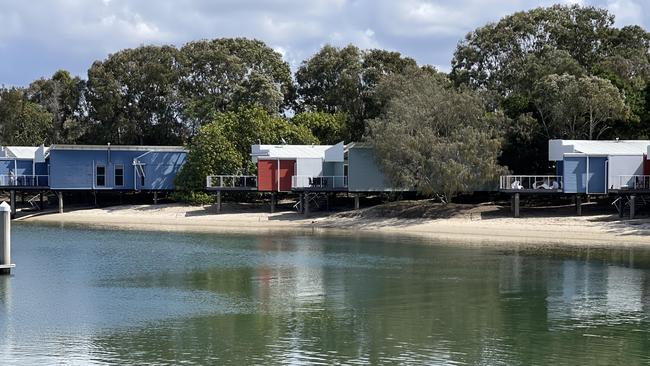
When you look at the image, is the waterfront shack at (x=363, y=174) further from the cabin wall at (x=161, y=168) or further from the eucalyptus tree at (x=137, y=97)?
the eucalyptus tree at (x=137, y=97)

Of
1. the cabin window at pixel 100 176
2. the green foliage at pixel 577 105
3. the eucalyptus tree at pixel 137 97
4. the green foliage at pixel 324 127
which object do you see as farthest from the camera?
the eucalyptus tree at pixel 137 97

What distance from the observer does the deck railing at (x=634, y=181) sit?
5559 centimetres

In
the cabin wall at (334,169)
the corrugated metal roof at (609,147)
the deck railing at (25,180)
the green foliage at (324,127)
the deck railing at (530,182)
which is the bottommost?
the deck railing at (530,182)

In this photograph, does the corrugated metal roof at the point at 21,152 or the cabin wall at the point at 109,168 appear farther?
the corrugated metal roof at the point at 21,152

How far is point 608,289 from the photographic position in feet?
113

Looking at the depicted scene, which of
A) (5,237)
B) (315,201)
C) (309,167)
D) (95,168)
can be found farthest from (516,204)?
(5,237)

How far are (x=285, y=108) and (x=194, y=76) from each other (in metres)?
9.74

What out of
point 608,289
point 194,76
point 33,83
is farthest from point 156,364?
point 33,83

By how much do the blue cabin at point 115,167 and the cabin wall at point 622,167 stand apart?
1312 inches

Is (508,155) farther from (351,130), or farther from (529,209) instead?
(351,130)

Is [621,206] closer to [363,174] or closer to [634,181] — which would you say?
[634,181]

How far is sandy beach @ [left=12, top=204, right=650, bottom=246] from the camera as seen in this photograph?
53.5m

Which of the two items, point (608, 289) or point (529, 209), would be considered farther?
point (529, 209)

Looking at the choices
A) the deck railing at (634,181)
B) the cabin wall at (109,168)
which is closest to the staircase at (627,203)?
the deck railing at (634,181)
